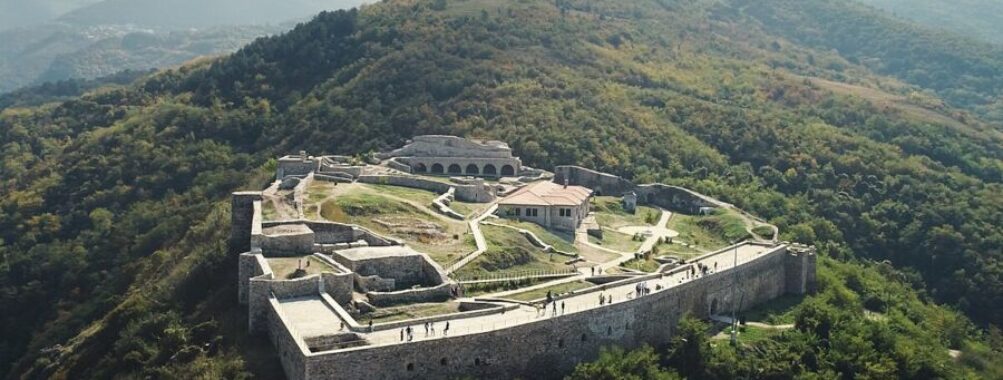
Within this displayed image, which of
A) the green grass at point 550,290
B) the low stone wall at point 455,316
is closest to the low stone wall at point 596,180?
the green grass at point 550,290

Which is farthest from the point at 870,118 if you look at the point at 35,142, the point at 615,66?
the point at 35,142

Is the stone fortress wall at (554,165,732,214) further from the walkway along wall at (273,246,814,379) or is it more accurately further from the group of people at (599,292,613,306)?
the group of people at (599,292,613,306)

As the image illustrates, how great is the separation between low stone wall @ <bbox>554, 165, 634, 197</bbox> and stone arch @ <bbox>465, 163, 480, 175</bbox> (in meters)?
5.26

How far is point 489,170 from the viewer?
72500 mm

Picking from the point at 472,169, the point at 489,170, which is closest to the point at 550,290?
the point at 472,169

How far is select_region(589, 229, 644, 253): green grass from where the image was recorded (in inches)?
2125

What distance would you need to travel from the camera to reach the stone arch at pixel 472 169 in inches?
2825

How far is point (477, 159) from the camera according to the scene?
7181 centimetres

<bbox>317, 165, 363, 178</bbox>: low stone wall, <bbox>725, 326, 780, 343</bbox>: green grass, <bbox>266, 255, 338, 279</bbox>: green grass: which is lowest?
<bbox>725, 326, 780, 343</bbox>: green grass

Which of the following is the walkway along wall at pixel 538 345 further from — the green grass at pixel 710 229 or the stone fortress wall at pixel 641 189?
the stone fortress wall at pixel 641 189

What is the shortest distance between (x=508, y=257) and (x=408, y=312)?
11.2m

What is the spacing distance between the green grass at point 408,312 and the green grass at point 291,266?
314 centimetres

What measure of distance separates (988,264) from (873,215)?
9332 millimetres

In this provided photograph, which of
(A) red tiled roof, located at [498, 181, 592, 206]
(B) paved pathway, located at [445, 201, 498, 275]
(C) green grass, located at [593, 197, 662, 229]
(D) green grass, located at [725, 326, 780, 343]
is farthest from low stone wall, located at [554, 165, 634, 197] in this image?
(D) green grass, located at [725, 326, 780, 343]
